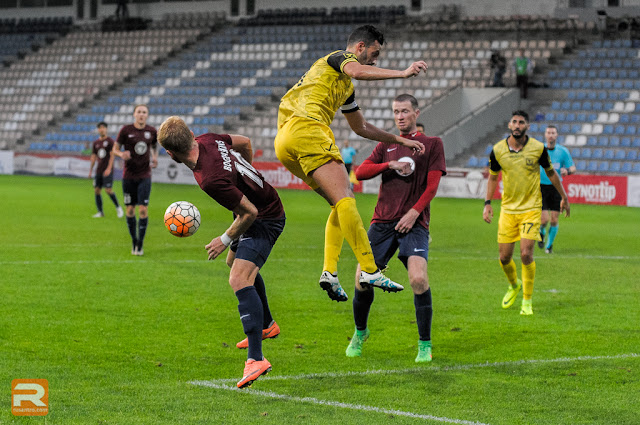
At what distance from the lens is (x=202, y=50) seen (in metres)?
45.2

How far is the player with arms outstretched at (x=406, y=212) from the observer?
300 inches

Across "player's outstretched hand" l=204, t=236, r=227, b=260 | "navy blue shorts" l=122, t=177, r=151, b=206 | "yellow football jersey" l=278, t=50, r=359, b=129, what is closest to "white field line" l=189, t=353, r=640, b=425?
"player's outstretched hand" l=204, t=236, r=227, b=260

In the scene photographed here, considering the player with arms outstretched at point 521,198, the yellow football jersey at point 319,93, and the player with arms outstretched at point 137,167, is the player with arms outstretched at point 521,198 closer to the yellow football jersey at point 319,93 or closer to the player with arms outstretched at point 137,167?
the yellow football jersey at point 319,93

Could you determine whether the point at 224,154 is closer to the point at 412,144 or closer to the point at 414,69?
the point at 414,69

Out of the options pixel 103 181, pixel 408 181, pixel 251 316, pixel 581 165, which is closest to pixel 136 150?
pixel 408 181

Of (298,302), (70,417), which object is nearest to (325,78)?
(70,417)

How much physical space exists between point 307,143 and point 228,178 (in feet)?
2.73

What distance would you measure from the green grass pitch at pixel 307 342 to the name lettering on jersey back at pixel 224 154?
64.4 inches

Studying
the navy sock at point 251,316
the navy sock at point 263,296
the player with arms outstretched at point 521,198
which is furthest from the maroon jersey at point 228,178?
the player with arms outstretched at point 521,198

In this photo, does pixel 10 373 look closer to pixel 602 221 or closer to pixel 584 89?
pixel 602 221

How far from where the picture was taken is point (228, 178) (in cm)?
633

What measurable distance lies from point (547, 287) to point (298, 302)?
3.74 meters

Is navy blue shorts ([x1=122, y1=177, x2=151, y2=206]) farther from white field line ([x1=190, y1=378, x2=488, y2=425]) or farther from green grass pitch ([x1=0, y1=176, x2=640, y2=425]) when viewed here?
white field line ([x1=190, y1=378, x2=488, y2=425])

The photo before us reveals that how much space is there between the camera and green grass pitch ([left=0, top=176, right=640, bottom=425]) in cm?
601
